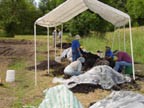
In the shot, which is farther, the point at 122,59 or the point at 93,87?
the point at 122,59

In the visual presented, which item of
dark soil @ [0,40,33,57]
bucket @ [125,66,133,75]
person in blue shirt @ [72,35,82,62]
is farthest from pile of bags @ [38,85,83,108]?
dark soil @ [0,40,33,57]

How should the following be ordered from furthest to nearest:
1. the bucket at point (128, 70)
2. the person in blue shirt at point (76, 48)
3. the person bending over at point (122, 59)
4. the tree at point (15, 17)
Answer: the tree at point (15, 17), the person in blue shirt at point (76, 48), the bucket at point (128, 70), the person bending over at point (122, 59)

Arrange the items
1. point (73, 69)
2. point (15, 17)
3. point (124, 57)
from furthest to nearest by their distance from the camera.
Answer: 1. point (15, 17)
2. point (124, 57)
3. point (73, 69)

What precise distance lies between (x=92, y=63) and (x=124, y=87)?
8.88 feet

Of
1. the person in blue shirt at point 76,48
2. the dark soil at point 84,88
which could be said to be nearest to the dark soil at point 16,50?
the person in blue shirt at point 76,48

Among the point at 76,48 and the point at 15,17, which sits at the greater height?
the point at 15,17

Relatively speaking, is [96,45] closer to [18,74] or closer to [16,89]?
[18,74]

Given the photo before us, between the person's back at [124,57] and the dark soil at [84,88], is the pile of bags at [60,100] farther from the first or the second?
the person's back at [124,57]

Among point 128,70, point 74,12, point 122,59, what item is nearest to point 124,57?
point 122,59

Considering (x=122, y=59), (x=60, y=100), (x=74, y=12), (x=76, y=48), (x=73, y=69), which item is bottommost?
(x=60, y=100)

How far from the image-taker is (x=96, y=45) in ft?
48.5

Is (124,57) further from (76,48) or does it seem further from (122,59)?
(76,48)

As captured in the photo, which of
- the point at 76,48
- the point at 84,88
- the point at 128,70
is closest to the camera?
the point at 84,88

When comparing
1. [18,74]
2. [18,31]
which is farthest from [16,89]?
[18,31]
